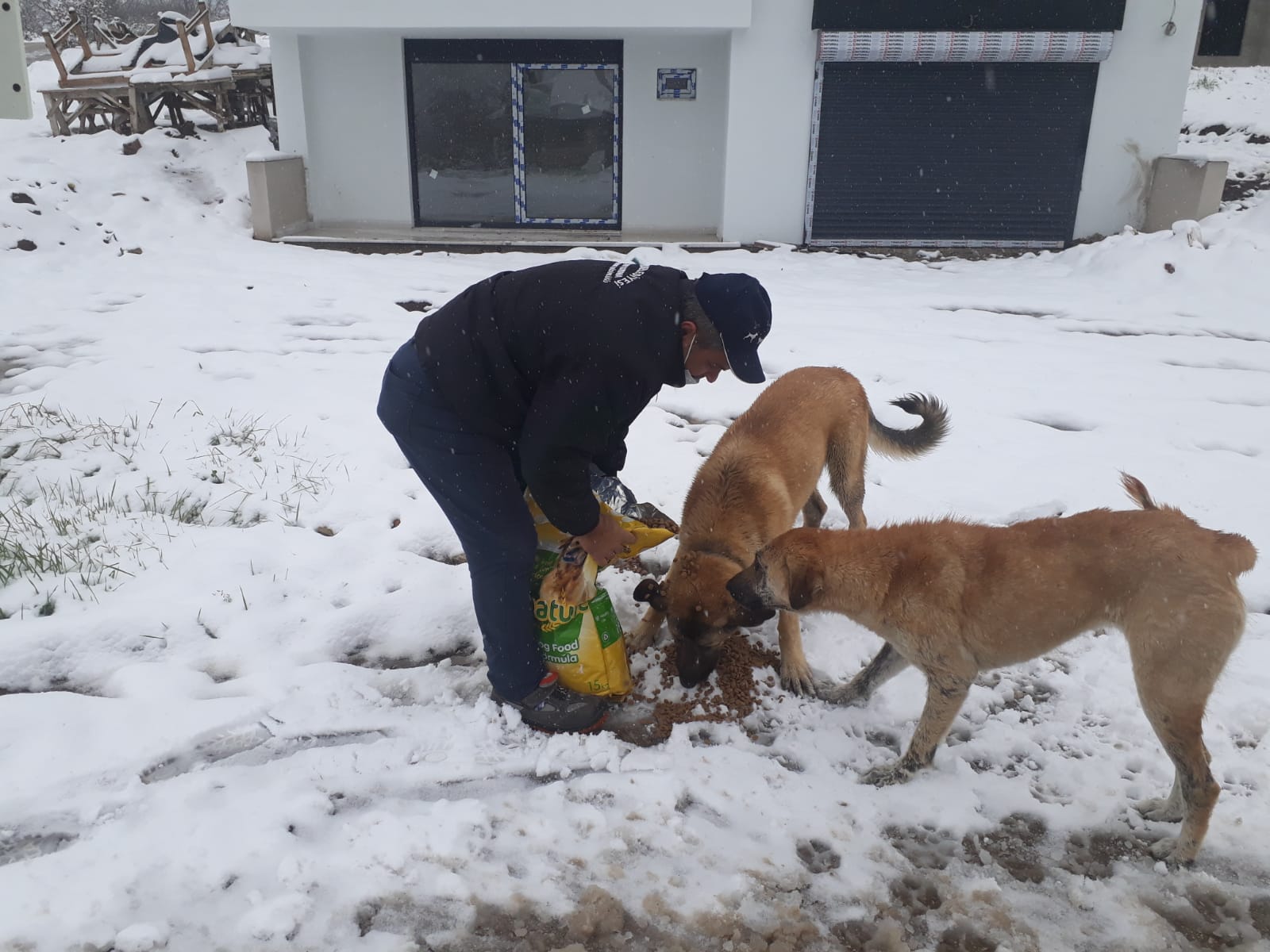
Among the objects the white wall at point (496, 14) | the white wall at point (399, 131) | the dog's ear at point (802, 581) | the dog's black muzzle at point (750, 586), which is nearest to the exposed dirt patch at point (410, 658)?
the dog's black muzzle at point (750, 586)

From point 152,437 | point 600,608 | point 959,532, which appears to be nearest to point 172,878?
point 600,608

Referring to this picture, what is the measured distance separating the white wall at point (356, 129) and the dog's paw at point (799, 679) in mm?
13266

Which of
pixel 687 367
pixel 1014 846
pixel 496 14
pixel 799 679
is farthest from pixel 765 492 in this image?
Result: pixel 496 14

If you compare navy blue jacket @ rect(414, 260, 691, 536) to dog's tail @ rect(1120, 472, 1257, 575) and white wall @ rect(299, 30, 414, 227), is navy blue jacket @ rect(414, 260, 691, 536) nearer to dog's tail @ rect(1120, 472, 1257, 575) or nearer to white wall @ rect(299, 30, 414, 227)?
dog's tail @ rect(1120, 472, 1257, 575)

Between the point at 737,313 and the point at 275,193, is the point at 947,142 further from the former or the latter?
the point at 737,313

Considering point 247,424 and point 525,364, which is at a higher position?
point 525,364

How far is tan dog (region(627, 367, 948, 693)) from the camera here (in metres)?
3.53

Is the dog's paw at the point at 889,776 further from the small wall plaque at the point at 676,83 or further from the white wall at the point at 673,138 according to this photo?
Answer: the small wall plaque at the point at 676,83

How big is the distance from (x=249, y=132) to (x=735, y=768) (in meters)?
18.0

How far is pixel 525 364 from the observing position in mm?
2930

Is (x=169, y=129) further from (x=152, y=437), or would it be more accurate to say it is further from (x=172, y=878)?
(x=172, y=878)

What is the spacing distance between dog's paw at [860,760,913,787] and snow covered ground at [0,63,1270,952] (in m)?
0.07

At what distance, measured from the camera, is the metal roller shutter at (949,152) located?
12969 millimetres

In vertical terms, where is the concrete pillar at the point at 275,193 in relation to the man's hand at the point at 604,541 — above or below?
above
